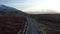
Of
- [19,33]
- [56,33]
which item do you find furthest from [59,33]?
[19,33]

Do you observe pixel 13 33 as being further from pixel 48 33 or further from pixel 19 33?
pixel 48 33

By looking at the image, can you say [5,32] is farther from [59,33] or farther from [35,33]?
[59,33]

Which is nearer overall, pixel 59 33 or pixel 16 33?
pixel 16 33

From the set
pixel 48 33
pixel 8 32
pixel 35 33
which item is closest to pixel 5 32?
pixel 8 32

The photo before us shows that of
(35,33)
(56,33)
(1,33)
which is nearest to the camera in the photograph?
(1,33)

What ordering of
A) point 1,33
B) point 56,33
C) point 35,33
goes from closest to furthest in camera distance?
1. point 1,33
2. point 35,33
3. point 56,33

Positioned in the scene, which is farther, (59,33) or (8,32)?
(59,33)

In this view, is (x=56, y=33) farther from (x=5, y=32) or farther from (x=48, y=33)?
(x=5, y=32)
